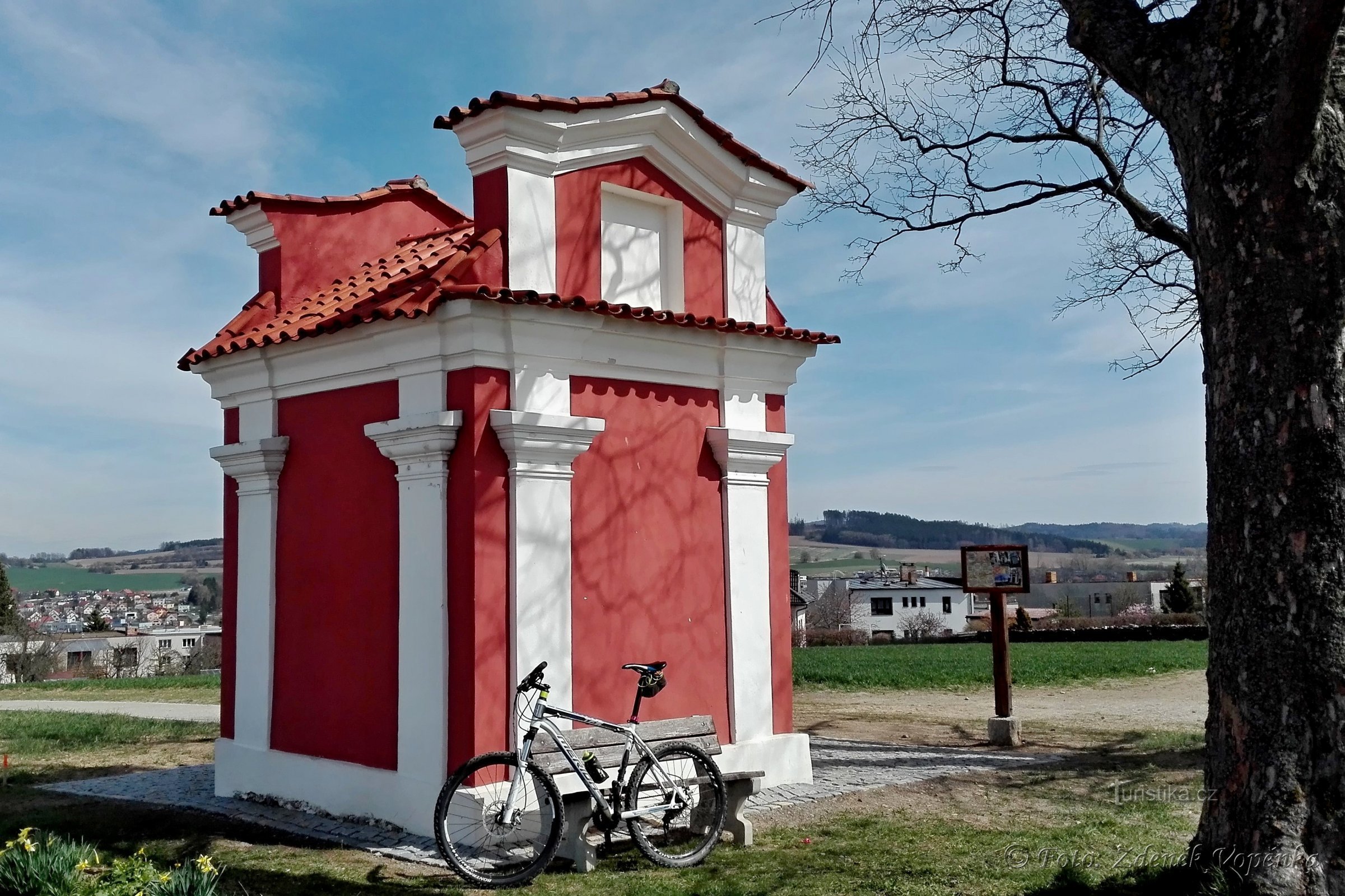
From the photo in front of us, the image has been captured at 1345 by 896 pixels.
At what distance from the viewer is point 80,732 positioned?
1348 centimetres

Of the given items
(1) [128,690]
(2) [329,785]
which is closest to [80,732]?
(2) [329,785]

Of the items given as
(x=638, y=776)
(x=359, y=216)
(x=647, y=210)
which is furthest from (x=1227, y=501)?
(x=359, y=216)

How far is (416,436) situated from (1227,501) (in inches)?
201

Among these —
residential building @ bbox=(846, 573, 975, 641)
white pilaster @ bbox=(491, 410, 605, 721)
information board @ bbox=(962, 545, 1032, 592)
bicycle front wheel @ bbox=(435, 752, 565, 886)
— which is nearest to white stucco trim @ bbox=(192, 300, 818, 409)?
white pilaster @ bbox=(491, 410, 605, 721)

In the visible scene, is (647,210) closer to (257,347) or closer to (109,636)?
(257,347)

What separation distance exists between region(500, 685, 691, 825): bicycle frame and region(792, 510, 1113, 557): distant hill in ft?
408

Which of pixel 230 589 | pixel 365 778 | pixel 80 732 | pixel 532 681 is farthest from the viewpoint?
pixel 80 732

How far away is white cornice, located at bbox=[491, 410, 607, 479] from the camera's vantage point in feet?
24.6

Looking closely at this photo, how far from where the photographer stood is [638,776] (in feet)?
22.1

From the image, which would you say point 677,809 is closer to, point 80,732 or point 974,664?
point 80,732

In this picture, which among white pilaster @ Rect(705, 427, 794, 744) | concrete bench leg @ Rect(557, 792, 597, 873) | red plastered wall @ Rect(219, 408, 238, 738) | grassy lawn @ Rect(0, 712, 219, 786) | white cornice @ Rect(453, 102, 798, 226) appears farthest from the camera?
grassy lawn @ Rect(0, 712, 219, 786)

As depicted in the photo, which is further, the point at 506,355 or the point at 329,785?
the point at 329,785

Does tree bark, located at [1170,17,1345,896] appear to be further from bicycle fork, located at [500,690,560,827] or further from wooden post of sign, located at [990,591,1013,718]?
wooden post of sign, located at [990,591,1013,718]

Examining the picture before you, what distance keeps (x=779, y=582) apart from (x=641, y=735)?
8.69ft
